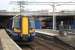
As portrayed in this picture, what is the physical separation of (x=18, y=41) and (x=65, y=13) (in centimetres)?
5939

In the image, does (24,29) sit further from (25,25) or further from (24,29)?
(25,25)

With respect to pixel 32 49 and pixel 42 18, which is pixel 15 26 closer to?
pixel 32 49

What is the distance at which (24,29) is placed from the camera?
76.3ft

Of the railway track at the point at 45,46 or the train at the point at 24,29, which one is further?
the train at the point at 24,29

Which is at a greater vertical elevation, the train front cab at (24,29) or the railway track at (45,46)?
the train front cab at (24,29)

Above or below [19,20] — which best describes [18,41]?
below

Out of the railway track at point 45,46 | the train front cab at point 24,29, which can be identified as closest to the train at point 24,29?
the train front cab at point 24,29

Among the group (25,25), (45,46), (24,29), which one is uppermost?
(25,25)

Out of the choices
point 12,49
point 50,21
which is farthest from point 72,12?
point 12,49

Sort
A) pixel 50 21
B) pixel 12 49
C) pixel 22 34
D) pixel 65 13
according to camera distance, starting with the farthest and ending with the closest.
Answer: pixel 50 21, pixel 65 13, pixel 22 34, pixel 12 49

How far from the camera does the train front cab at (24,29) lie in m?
23.1

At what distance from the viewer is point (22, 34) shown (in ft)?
75.8

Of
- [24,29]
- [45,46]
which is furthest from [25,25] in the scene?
[45,46]

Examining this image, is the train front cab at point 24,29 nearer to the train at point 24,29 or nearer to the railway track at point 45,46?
the train at point 24,29
